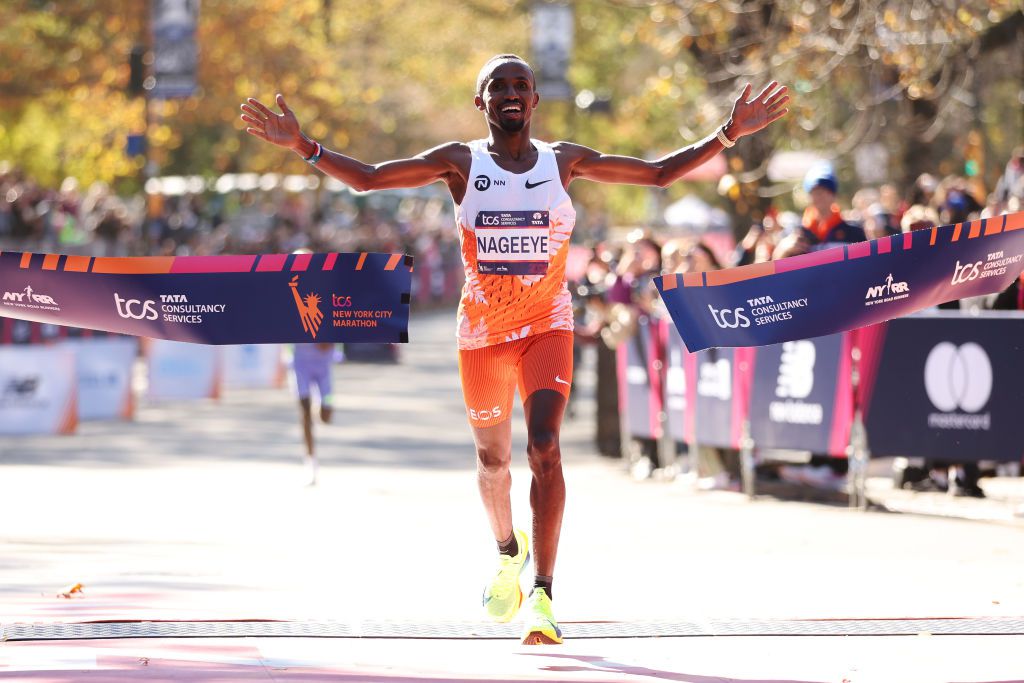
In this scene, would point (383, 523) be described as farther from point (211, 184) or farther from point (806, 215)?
point (211, 184)

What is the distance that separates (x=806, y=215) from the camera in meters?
13.2

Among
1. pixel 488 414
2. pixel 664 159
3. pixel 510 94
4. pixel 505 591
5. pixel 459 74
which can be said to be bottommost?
pixel 505 591

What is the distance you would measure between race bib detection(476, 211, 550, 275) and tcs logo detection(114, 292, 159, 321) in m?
1.53

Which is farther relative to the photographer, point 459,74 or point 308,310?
point 459,74

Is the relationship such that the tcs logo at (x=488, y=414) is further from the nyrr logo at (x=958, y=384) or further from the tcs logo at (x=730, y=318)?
the nyrr logo at (x=958, y=384)

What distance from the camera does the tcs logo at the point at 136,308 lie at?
8.15 m

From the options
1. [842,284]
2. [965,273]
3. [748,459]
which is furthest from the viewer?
[748,459]

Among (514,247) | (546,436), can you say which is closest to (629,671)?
(546,436)

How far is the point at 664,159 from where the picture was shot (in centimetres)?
777

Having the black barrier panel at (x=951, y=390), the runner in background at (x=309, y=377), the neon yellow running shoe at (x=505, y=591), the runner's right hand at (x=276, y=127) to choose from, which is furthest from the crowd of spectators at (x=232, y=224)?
the runner's right hand at (x=276, y=127)

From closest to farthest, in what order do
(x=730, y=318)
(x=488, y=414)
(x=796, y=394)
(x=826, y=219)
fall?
1. (x=488, y=414)
2. (x=730, y=318)
3. (x=826, y=219)
4. (x=796, y=394)

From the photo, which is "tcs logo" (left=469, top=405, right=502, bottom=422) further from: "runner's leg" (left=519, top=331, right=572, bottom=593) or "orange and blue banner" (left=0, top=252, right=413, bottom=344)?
"orange and blue banner" (left=0, top=252, right=413, bottom=344)

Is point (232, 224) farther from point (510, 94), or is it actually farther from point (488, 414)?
point (510, 94)

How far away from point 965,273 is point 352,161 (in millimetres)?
3000
